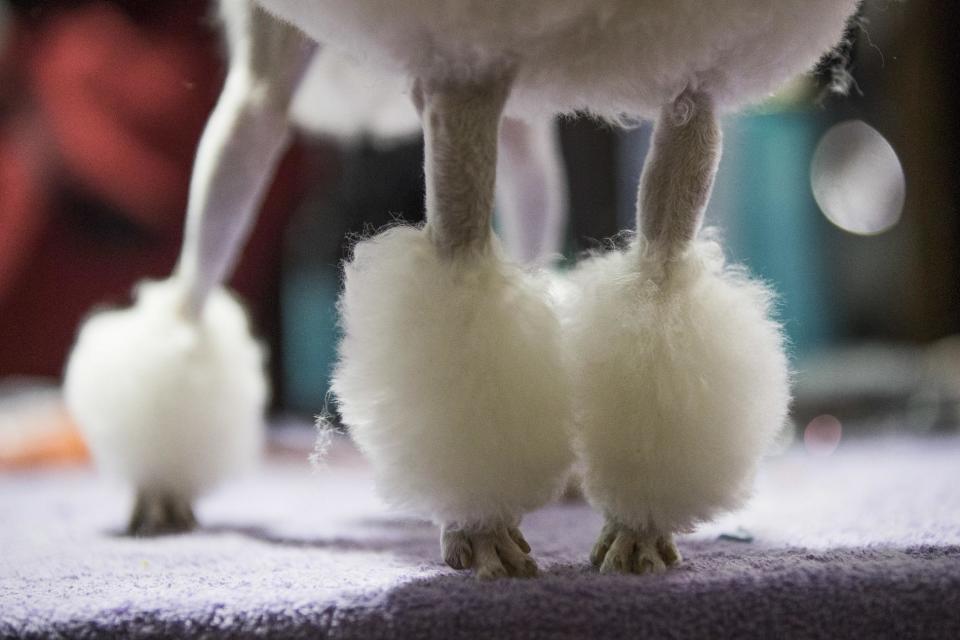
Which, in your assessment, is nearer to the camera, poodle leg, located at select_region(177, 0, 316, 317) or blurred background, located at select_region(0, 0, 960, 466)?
poodle leg, located at select_region(177, 0, 316, 317)

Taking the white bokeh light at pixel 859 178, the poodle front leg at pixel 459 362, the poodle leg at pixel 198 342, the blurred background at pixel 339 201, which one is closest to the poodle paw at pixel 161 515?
the poodle leg at pixel 198 342

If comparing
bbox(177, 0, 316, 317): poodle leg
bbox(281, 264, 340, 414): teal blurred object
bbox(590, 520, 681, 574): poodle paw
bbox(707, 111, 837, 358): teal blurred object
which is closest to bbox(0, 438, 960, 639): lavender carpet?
bbox(590, 520, 681, 574): poodle paw

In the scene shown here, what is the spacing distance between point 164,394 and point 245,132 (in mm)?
348

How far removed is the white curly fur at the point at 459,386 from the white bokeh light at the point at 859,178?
2265mm

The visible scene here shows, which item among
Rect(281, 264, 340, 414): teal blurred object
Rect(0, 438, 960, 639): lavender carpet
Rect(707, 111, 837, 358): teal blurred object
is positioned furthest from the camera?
Rect(707, 111, 837, 358): teal blurred object

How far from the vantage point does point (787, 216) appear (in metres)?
2.84

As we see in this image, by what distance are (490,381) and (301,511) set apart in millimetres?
770

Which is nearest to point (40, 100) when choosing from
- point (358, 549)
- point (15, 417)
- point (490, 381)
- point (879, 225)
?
point (15, 417)

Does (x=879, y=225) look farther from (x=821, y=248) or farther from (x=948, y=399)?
(x=948, y=399)

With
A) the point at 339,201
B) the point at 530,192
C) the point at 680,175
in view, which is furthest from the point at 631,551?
the point at 339,201

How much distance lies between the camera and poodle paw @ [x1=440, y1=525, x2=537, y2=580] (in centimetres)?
72

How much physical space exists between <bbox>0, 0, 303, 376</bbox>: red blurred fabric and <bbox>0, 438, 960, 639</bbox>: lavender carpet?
1502 millimetres

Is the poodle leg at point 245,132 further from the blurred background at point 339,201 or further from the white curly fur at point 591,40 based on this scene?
the blurred background at point 339,201

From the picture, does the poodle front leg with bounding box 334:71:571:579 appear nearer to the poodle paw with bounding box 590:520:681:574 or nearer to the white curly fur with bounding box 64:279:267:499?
the poodle paw with bounding box 590:520:681:574
